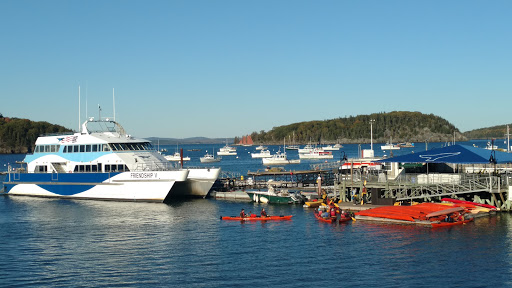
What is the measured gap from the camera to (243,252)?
1334 inches

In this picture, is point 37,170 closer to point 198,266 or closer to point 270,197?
point 270,197

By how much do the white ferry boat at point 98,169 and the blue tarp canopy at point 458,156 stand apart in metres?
21.3

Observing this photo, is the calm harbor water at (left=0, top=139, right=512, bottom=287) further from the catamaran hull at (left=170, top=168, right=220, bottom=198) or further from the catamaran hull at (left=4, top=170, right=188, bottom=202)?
the catamaran hull at (left=170, top=168, right=220, bottom=198)

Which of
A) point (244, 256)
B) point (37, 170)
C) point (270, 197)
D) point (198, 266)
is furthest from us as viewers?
point (37, 170)

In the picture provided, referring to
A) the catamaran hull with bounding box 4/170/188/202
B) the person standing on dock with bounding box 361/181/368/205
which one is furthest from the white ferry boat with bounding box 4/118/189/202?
the person standing on dock with bounding box 361/181/368/205

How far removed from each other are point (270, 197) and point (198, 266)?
1003 inches

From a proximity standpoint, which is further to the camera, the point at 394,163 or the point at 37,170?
the point at 37,170

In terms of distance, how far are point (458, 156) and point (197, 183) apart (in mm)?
25997

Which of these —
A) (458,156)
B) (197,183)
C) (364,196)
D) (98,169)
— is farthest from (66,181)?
(458,156)

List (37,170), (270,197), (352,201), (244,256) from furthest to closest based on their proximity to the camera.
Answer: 1. (37,170)
2. (270,197)
3. (352,201)
4. (244,256)

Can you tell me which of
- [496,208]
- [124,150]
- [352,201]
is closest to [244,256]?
[352,201]

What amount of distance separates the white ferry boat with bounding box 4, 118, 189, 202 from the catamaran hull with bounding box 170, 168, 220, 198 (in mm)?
2827

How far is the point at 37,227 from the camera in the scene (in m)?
43.3

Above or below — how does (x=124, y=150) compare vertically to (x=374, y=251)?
above
